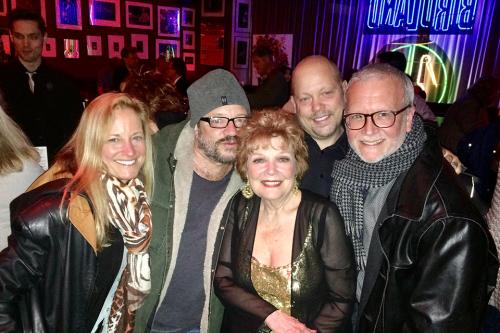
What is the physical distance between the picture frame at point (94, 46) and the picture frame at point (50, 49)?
70 centimetres

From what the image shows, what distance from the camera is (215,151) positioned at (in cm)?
223

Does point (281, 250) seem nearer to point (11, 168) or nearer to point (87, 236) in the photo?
point (87, 236)

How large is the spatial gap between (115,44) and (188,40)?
100.0 inches

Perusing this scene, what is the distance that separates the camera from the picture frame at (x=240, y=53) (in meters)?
11.5

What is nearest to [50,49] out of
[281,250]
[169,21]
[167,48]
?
[167,48]

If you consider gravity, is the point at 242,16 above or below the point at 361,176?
above

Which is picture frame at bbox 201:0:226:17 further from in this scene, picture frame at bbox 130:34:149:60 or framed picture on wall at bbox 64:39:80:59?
framed picture on wall at bbox 64:39:80:59

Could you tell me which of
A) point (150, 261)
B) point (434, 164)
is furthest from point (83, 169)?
point (434, 164)

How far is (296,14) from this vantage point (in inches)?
446

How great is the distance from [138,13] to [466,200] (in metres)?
9.12

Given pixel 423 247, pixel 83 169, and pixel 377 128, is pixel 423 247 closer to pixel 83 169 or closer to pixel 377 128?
pixel 377 128

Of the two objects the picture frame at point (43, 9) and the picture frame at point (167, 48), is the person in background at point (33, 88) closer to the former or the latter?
the picture frame at point (43, 9)

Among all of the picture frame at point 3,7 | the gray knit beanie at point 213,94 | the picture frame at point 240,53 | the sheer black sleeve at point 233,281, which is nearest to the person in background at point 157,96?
the gray knit beanie at point 213,94

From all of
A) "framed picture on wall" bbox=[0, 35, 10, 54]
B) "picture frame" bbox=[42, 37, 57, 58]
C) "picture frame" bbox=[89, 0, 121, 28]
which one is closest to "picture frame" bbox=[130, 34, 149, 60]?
"picture frame" bbox=[89, 0, 121, 28]
